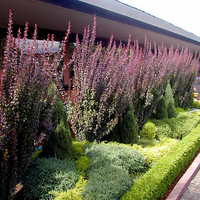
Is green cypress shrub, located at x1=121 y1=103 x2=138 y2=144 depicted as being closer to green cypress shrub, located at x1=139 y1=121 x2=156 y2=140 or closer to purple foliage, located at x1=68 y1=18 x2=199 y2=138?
purple foliage, located at x1=68 y1=18 x2=199 y2=138

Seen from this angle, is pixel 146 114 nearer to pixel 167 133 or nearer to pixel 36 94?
pixel 167 133

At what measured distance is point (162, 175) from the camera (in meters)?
3.70

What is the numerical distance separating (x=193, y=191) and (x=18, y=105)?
3501mm

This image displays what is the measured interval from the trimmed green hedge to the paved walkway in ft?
0.48

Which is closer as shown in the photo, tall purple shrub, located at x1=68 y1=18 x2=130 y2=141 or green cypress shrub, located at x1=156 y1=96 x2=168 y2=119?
tall purple shrub, located at x1=68 y1=18 x2=130 y2=141

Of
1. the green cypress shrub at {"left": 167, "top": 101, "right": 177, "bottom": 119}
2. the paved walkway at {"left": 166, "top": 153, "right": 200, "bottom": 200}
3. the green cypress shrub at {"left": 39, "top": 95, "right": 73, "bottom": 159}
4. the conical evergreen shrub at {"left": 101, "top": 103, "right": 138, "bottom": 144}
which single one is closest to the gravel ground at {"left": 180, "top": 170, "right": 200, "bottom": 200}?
the paved walkway at {"left": 166, "top": 153, "right": 200, "bottom": 200}

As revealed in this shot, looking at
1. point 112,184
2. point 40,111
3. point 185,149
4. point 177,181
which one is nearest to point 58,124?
point 40,111

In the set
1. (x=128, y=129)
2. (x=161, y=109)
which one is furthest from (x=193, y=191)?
(x=161, y=109)

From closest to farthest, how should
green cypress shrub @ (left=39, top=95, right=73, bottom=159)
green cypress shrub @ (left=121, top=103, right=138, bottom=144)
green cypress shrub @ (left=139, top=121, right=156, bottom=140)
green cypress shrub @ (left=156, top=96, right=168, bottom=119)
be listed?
1. green cypress shrub @ (left=39, top=95, right=73, bottom=159)
2. green cypress shrub @ (left=121, top=103, right=138, bottom=144)
3. green cypress shrub @ (left=139, top=121, right=156, bottom=140)
4. green cypress shrub @ (left=156, top=96, right=168, bottom=119)

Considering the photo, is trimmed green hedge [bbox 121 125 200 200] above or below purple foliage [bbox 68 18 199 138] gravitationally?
below

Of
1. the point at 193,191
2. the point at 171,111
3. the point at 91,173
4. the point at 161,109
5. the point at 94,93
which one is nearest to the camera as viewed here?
the point at 91,173

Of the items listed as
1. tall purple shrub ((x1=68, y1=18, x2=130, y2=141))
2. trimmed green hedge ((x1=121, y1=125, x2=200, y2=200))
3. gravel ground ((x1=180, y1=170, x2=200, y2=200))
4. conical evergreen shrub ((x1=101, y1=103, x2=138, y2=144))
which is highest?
tall purple shrub ((x1=68, y1=18, x2=130, y2=141))

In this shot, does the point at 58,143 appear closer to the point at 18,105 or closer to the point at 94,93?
the point at 18,105

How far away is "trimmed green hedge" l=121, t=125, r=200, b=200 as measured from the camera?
10.2ft
